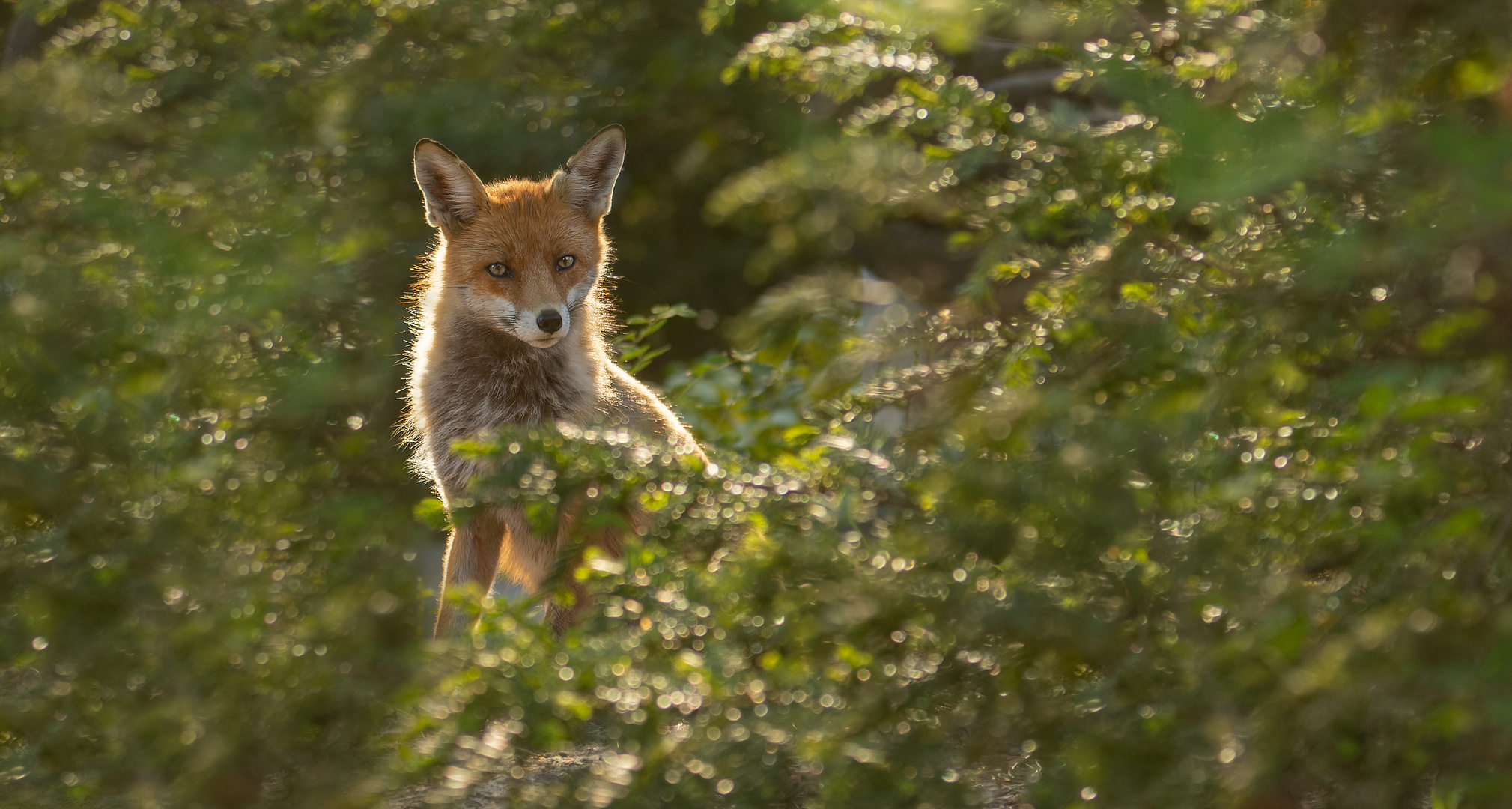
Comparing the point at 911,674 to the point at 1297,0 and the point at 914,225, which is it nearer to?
the point at 1297,0

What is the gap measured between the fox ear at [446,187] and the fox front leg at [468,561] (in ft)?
4.42

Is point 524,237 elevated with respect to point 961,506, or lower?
lower

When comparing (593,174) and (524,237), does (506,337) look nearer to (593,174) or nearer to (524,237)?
(524,237)

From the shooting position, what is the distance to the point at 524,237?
477cm

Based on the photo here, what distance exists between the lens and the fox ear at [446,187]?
4.68 metres

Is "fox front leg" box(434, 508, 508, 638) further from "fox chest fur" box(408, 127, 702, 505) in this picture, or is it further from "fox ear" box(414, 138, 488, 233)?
"fox ear" box(414, 138, 488, 233)

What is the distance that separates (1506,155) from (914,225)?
683cm

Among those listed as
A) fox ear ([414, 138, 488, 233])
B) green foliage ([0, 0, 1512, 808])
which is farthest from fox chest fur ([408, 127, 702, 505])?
green foliage ([0, 0, 1512, 808])

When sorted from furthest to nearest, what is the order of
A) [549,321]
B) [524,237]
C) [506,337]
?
[506,337] < [524,237] < [549,321]

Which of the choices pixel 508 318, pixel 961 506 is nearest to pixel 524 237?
pixel 508 318

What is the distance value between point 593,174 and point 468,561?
1.82 metres

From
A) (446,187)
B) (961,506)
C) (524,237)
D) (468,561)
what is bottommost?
(468,561)

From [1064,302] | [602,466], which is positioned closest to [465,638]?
[602,466]

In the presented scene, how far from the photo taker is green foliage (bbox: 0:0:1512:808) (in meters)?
1.62
